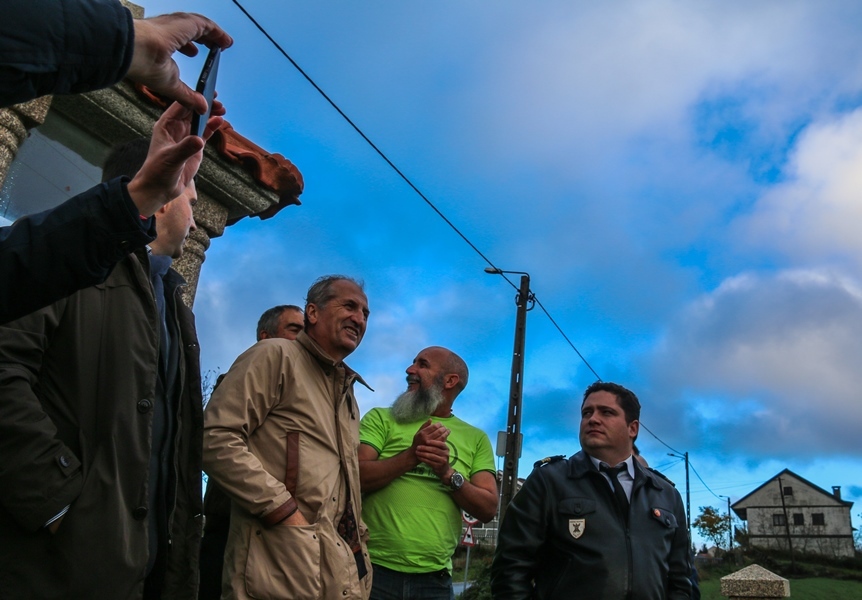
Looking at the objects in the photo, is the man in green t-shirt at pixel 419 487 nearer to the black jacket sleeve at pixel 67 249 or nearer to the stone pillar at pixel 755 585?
the black jacket sleeve at pixel 67 249

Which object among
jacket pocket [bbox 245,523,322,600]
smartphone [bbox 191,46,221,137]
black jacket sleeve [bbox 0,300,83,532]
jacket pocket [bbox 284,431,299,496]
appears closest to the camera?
smartphone [bbox 191,46,221,137]

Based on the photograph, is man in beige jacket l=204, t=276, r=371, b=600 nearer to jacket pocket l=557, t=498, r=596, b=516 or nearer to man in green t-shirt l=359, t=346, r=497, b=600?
man in green t-shirt l=359, t=346, r=497, b=600

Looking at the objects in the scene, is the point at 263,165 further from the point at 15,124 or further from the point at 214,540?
the point at 214,540

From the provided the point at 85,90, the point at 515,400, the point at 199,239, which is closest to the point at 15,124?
the point at 199,239

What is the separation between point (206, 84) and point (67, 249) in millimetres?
410

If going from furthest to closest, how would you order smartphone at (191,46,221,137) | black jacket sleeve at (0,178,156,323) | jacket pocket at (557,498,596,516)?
jacket pocket at (557,498,596,516), smartphone at (191,46,221,137), black jacket sleeve at (0,178,156,323)

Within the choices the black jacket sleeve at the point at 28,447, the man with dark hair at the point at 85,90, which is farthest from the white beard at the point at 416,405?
the man with dark hair at the point at 85,90

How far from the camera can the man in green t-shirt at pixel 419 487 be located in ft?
12.0

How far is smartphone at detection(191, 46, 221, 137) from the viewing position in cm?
137

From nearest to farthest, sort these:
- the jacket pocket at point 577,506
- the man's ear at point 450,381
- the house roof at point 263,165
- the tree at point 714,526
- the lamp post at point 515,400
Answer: the jacket pocket at point 577,506 → the man's ear at point 450,381 → the house roof at point 263,165 → the lamp post at point 515,400 → the tree at point 714,526

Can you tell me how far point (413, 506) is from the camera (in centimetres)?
381

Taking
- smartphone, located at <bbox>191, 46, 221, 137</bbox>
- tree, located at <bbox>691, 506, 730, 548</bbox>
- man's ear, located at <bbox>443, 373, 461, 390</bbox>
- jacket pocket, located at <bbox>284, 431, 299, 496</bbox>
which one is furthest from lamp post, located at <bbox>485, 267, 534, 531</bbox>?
tree, located at <bbox>691, 506, 730, 548</bbox>

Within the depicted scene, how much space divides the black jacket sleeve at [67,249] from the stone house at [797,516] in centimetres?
7061

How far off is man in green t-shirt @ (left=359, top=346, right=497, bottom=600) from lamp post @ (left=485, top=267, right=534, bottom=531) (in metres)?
10.9
